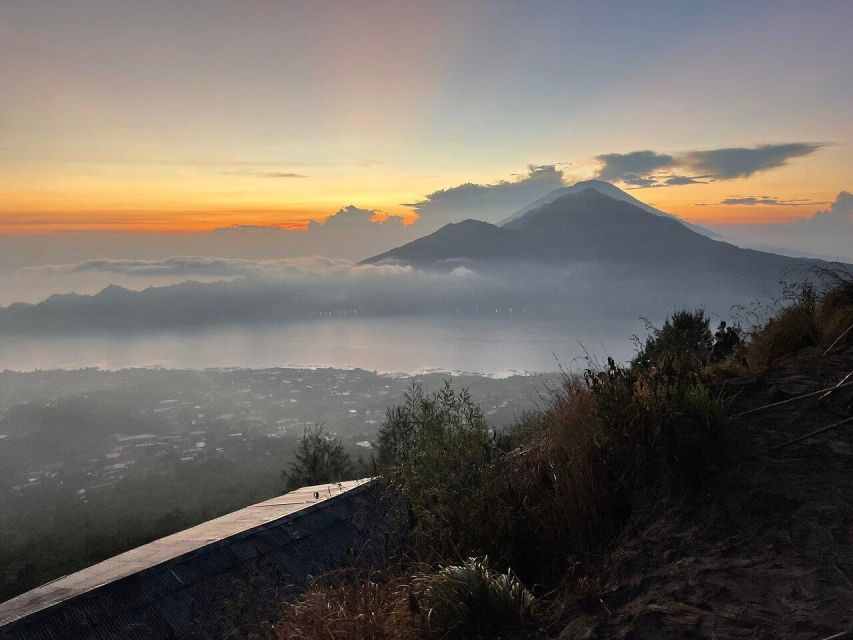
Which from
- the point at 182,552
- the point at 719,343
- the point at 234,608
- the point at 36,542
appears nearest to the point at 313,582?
the point at 234,608

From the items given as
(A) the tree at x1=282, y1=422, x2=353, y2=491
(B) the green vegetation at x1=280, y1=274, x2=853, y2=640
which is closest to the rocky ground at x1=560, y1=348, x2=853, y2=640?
(B) the green vegetation at x1=280, y1=274, x2=853, y2=640

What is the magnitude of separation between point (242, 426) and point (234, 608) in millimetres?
156724

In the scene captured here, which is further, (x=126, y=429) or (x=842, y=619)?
(x=126, y=429)

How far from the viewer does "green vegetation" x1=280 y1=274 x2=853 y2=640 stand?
389cm

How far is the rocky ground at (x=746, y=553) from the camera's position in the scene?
11.1 ft

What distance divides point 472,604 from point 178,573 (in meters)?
10.3

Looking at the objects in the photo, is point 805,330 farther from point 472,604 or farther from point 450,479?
point 472,604

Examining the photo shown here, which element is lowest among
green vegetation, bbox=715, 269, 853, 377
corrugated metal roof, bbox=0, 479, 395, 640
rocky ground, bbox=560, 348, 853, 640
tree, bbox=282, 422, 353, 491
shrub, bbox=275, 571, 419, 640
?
tree, bbox=282, 422, 353, 491

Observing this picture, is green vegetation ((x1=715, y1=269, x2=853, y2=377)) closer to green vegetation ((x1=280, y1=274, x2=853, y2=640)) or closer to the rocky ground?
green vegetation ((x1=280, y1=274, x2=853, y2=640))

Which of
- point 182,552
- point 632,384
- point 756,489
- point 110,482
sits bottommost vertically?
point 110,482

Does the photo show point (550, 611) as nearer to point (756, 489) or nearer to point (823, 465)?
point (756, 489)

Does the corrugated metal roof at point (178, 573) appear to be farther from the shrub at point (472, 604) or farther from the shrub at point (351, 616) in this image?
the shrub at point (472, 604)

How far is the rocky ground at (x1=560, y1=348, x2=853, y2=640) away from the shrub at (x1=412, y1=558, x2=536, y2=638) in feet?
1.22

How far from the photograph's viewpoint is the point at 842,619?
3.23 m
